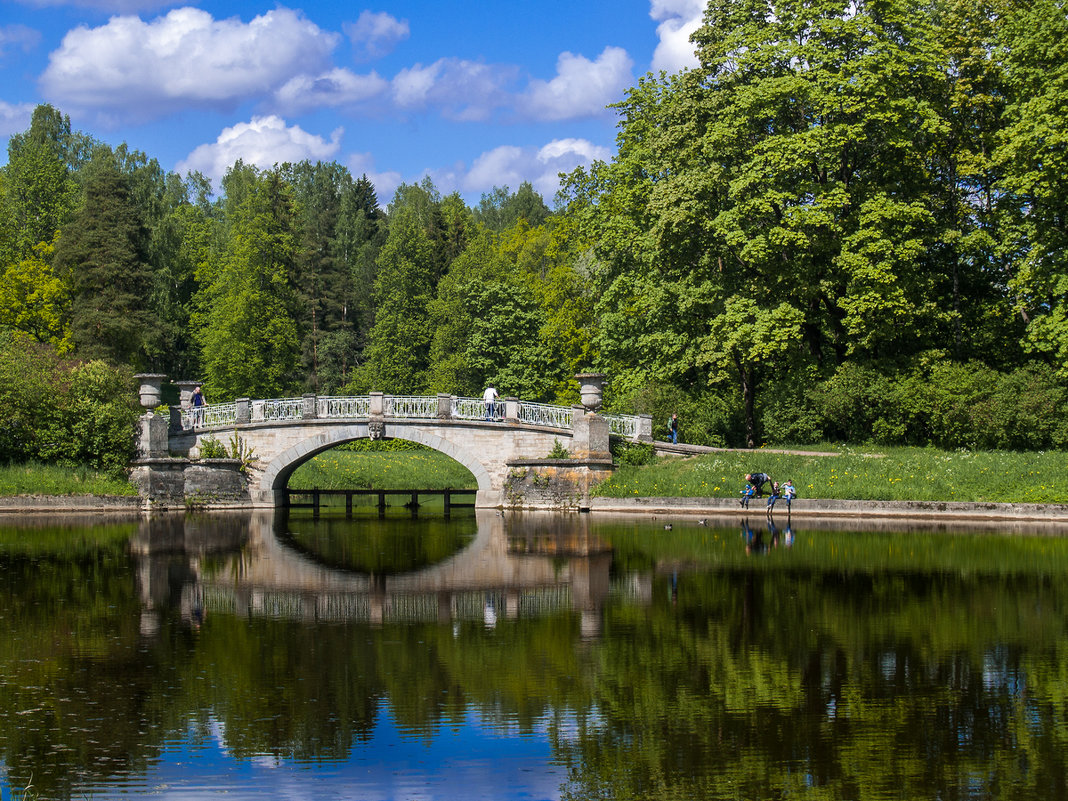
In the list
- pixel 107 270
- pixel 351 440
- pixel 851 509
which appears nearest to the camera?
pixel 851 509

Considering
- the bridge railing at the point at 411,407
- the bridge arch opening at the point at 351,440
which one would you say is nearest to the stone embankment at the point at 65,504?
the bridge arch opening at the point at 351,440

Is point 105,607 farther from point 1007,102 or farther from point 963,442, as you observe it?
point 1007,102

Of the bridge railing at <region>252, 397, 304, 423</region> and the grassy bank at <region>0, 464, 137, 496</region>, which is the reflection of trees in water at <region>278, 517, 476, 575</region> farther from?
the grassy bank at <region>0, 464, 137, 496</region>

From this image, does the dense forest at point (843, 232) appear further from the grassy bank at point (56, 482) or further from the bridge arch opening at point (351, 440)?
the bridge arch opening at point (351, 440)

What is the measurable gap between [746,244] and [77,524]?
2013 cm

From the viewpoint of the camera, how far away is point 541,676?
11383 mm

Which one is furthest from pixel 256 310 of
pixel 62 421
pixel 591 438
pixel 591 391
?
pixel 591 438

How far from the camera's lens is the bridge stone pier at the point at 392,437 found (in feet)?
106

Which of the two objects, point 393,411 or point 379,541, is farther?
point 393,411

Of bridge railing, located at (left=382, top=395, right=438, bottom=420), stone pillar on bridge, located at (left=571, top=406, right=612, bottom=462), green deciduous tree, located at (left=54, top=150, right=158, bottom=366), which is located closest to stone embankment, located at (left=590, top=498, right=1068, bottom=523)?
stone pillar on bridge, located at (left=571, top=406, right=612, bottom=462)

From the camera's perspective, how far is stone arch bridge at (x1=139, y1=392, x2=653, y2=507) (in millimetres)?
32812

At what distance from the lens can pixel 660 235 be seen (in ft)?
114

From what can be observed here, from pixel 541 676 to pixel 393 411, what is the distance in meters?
23.4

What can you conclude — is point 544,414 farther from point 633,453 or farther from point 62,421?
point 62,421
